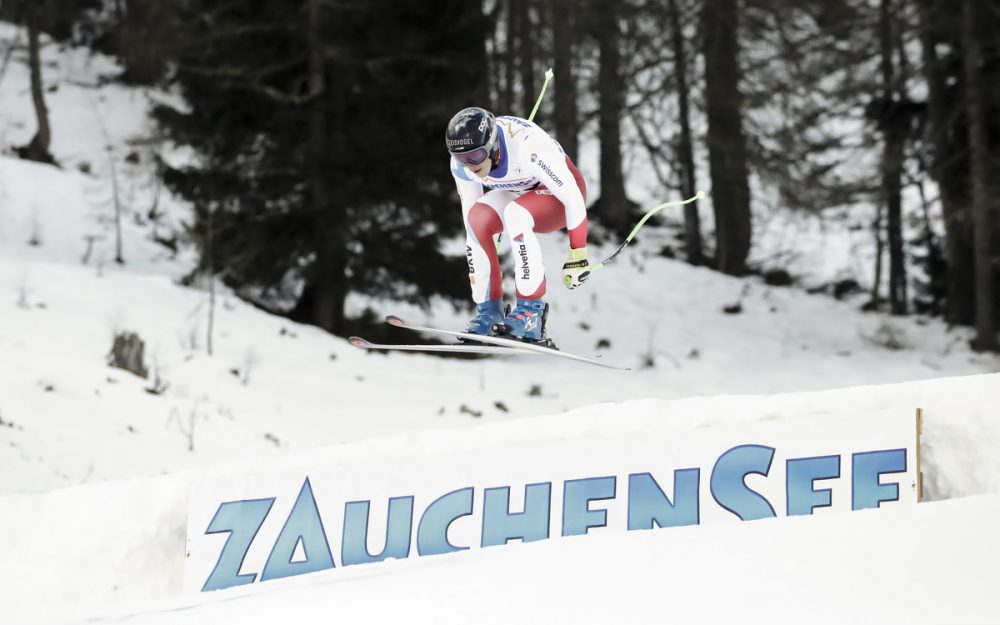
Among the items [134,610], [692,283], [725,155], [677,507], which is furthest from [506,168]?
[725,155]

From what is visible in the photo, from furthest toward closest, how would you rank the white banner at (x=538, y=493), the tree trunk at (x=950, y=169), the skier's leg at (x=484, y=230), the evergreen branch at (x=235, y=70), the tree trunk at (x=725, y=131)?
the tree trunk at (x=725, y=131), the tree trunk at (x=950, y=169), the evergreen branch at (x=235, y=70), the skier's leg at (x=484, y=230), the white banner at (x=538, y=493)

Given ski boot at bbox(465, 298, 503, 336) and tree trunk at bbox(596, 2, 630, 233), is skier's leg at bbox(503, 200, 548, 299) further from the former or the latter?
tree trunk at bbox(596, 2, 630, 233)

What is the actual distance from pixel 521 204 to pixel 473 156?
464 millimetres

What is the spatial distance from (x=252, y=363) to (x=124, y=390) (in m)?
1.79

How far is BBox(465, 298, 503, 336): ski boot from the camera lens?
5961 millimetres

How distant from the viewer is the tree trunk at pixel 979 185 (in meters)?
14.0

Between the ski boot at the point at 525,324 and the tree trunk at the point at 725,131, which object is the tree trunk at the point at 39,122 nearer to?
the tree trunk at the point at 725,131

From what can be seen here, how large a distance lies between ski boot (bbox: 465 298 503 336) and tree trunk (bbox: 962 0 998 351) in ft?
32.0

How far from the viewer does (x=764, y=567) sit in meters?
4.82

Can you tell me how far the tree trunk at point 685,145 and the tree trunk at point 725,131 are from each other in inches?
13.1

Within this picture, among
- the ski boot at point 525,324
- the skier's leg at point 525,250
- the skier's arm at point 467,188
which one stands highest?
the skier's arm at point 467,188

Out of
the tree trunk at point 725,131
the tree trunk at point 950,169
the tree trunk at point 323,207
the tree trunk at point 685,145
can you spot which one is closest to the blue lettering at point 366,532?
the tree trunk at point 323,207

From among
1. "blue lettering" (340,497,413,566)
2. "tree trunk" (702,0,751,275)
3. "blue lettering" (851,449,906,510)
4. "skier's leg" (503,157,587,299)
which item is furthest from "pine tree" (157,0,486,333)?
"blue lettering" (851,449,906,510)

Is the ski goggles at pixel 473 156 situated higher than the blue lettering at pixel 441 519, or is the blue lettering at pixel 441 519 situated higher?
the ski goggles at pixel 473 156
